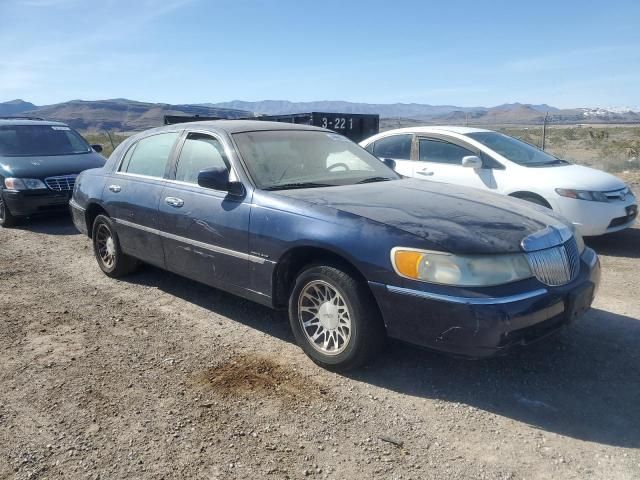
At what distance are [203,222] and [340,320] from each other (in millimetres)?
1435

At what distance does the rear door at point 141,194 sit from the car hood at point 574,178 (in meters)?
4.38

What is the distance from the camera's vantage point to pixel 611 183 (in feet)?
22.1

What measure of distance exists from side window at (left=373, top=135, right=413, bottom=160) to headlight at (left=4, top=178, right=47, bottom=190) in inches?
207

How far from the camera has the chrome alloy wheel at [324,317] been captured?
137 inches

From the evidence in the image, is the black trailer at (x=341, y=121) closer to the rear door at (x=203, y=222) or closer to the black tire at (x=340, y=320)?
the rear door at (x=203, y=222)

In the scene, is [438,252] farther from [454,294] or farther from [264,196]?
[264,196]

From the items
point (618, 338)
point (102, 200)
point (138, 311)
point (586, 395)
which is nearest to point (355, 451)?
point (586, 395)

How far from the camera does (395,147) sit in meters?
7.95

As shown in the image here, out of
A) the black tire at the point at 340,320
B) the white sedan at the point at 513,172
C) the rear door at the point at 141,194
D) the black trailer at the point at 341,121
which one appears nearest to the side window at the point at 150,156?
the rear door at the point at 141,194

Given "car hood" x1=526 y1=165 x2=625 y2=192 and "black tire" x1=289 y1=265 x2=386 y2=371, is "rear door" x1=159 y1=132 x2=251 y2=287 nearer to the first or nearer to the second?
"black tire" x1=289 y1=265 x2=386 y2=371

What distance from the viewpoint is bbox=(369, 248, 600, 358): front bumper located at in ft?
9.71

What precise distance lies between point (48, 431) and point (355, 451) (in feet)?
5.50

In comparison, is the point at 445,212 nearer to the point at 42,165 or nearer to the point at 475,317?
the point at 475,317

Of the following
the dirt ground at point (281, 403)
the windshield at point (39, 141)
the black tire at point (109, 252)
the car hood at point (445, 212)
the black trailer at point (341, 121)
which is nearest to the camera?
the dirt ground at point (281, 403)
